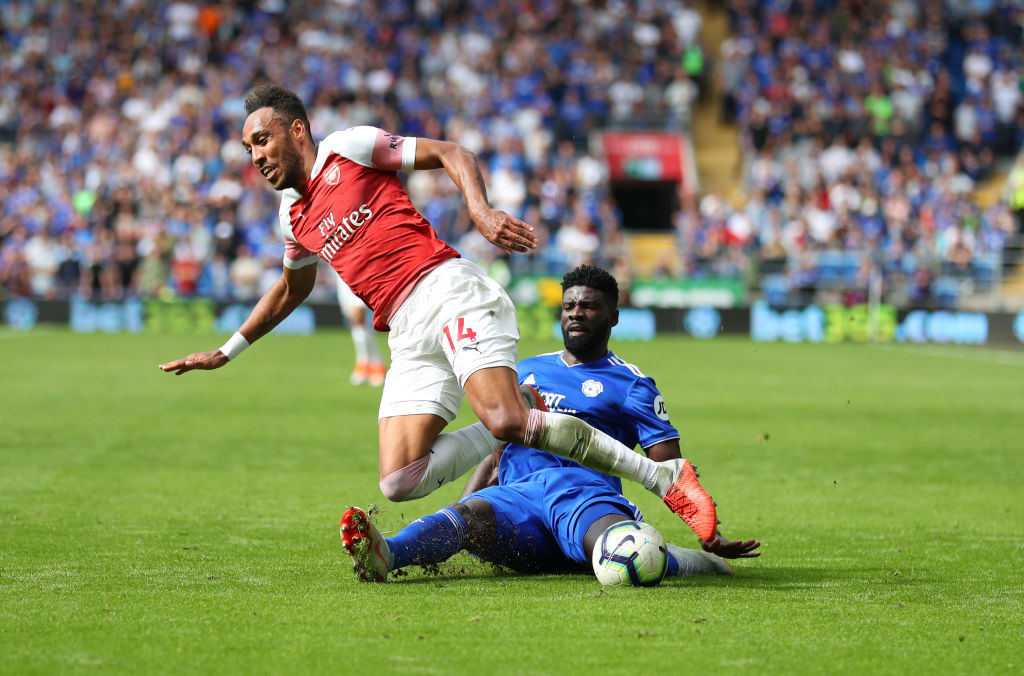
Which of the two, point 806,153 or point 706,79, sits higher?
point 706,79

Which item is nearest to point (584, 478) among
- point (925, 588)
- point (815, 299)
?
point (925, 588)

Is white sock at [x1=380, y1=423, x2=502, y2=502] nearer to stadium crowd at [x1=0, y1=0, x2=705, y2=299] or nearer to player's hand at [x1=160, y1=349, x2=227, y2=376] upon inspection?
player's hand at [x1=160, y1=349, x2=227, y2=376]

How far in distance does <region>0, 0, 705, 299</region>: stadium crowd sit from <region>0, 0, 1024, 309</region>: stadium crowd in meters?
0.06

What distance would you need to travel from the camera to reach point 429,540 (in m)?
5.12

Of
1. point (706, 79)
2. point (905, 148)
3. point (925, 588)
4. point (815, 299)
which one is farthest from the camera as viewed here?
point (706, 79)

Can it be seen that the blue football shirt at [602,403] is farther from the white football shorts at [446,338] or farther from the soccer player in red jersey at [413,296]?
the white football shorts at [446,338]

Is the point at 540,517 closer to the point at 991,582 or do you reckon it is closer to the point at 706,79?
the point at 991,582

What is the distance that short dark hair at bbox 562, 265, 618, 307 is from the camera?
18.1 ft

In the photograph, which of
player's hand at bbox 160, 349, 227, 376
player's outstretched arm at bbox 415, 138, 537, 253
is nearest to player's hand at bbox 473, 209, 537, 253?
player's outstretched arm at bbox 415, 138, 537, 253

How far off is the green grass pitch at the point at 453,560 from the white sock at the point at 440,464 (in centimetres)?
39

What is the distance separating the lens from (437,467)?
17.4ft

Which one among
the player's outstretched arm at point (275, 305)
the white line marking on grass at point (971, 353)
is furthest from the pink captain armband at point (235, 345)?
the white line marking on grass at point (971, 353)

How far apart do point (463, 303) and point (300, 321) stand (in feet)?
69.6

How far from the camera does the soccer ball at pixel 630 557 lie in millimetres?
4926
